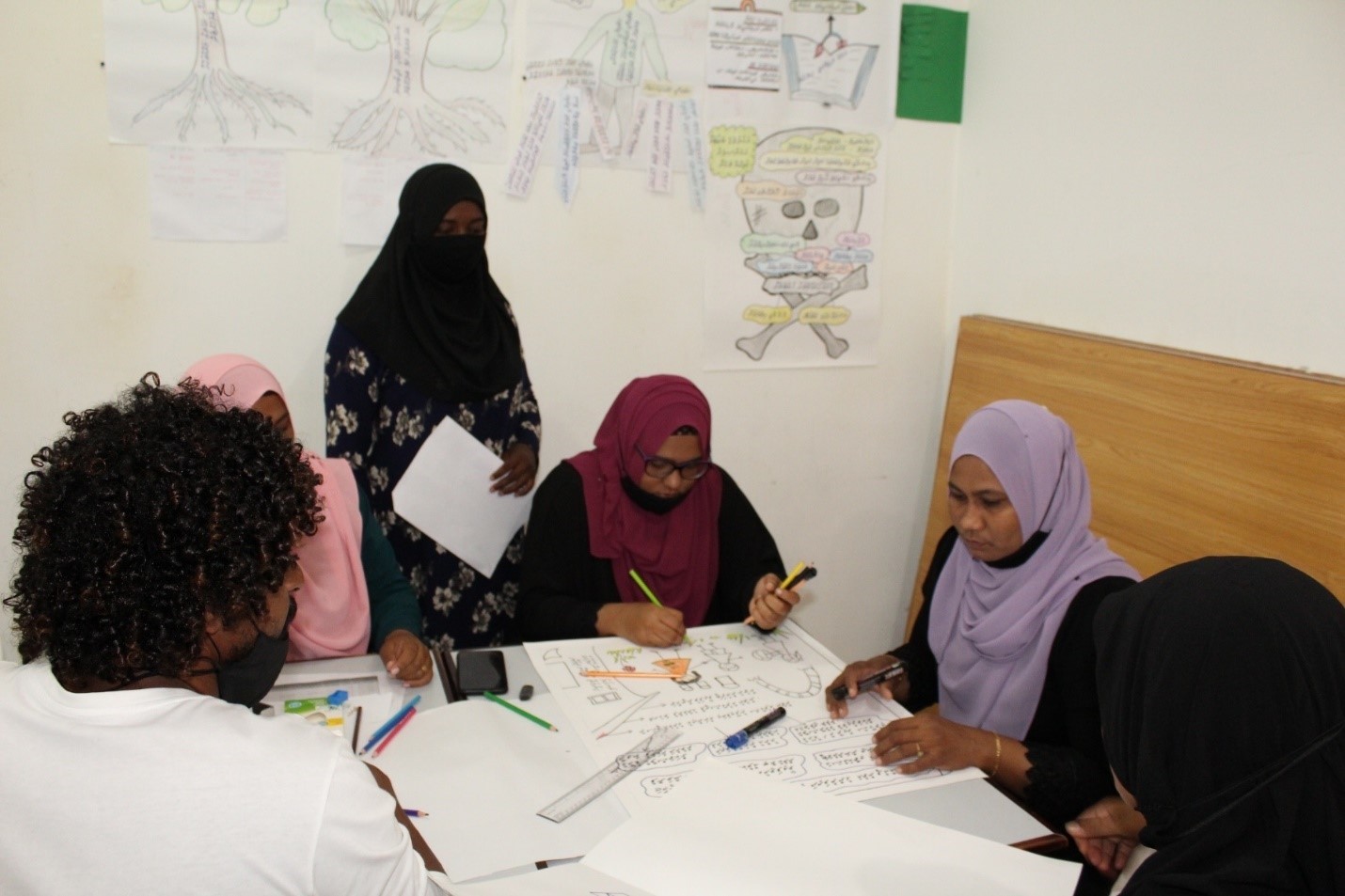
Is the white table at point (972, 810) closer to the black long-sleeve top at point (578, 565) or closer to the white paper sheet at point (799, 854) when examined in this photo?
the white paper sheet at point (799, 854)

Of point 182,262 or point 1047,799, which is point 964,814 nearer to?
point 1047,799

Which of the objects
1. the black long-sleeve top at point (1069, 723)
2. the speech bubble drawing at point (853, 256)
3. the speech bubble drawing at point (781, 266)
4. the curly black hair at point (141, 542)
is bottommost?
the black long-sleeve top at point (1069, 723)

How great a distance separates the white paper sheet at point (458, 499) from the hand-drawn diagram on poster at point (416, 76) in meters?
0.76

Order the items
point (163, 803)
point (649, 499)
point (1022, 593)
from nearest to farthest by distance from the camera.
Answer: point (163, 803)
point (1022, 593)
point (649, 499)

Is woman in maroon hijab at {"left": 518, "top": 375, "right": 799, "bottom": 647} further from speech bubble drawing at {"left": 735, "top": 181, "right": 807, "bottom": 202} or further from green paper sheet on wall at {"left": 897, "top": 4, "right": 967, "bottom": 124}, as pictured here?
green paper sheet on wall at {"left": 897, "top": 4, "right": 967, "bottom": 124}

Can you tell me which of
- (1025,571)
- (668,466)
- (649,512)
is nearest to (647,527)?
(649,512)

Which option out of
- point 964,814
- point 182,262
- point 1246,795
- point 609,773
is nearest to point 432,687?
point 609,773

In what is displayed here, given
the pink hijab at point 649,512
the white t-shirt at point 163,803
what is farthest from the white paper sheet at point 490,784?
the pink hijab at point 649,512

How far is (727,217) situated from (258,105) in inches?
50.0

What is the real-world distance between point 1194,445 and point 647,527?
3.95 ft

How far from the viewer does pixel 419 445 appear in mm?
2453

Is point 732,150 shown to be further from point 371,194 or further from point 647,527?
point 647,527

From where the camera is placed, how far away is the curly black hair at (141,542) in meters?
0.93

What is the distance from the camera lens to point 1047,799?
1.53 metres
